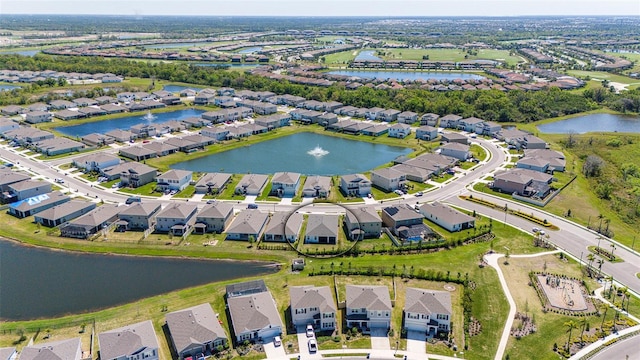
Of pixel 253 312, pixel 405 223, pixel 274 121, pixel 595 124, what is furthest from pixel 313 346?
pixel 595 124

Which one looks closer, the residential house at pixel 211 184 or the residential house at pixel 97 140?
the residential house at pixel 211 184

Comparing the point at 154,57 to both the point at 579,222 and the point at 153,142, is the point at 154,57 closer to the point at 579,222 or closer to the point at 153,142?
the point at 153,142

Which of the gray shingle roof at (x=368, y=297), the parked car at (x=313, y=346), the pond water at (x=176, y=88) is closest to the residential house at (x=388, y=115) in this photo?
the pond water at (x=176, y=88)

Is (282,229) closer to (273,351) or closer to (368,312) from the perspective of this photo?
(368,312)

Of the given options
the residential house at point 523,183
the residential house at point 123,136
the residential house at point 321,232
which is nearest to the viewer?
the residential house at point 321,232

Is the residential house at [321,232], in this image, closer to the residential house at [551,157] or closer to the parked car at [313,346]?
the parked car at [313,346]

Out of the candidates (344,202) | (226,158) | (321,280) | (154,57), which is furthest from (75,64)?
(321,280)
